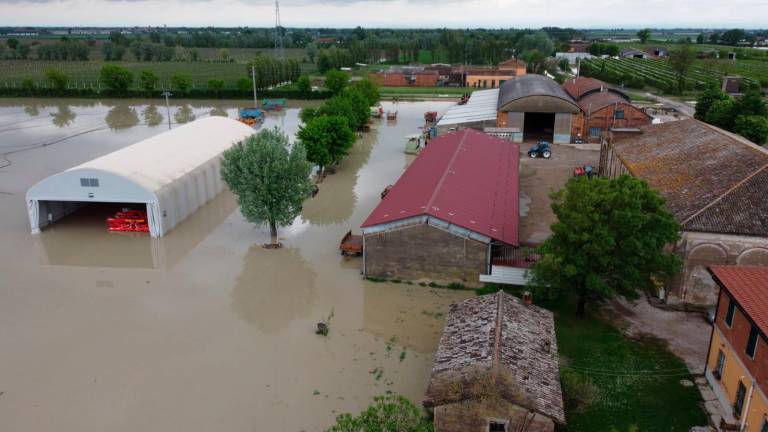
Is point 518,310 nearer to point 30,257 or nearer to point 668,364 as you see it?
point 668,364

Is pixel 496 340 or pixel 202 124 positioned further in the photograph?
pixel 202 124

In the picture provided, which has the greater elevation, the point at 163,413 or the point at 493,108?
the point at 493,108

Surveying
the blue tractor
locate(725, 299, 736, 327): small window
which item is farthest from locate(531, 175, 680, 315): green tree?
the blue tractor

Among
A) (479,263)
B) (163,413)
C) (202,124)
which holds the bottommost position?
(163,413)

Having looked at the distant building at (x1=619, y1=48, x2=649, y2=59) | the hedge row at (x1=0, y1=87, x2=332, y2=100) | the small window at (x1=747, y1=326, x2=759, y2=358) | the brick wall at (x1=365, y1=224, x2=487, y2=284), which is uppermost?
the distant building at (x1=619, y1=48, x2=649, y2=59)

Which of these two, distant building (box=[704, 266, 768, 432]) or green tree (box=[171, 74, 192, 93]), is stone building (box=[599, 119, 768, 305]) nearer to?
distant building (box=[704, 266, 768, 432])

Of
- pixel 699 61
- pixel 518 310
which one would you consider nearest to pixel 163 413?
pixel 518 310

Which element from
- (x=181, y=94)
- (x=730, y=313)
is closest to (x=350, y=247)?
(x=730, y=313)

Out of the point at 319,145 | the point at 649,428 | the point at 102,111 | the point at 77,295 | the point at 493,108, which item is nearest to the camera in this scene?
the point at 649,428
